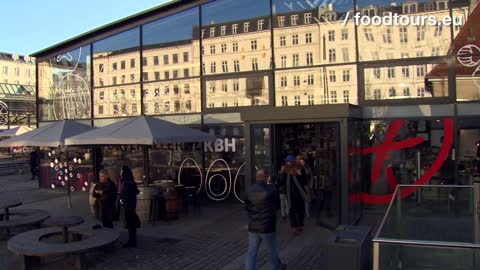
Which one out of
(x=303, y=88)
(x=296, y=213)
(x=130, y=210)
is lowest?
(x=296, y=213)

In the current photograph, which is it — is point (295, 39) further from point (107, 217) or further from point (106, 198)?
point (107, 217)

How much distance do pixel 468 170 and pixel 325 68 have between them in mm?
4252

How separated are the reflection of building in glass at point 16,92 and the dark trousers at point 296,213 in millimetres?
40076

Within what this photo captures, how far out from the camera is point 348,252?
497 centimetres

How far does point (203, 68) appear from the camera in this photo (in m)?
13.8

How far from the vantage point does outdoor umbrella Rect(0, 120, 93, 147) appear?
42.2ft

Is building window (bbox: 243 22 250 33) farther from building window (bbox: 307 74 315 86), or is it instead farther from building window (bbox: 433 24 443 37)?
building window (bbox: 433 24 443 37)

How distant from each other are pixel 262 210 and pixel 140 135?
16.5 ft

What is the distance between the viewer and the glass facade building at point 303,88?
34.8 feet

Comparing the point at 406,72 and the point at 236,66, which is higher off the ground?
the point at 236,66

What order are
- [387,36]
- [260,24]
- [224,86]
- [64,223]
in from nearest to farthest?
[64,223], [387,36], [260,24], [224,86]

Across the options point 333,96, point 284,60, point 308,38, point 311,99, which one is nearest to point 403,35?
point 333,96

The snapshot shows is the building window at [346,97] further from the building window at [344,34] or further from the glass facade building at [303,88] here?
the building window at [344,34]

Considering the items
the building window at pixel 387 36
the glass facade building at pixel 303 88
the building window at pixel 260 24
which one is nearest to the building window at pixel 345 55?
the glass facade building at pixel 303 88
